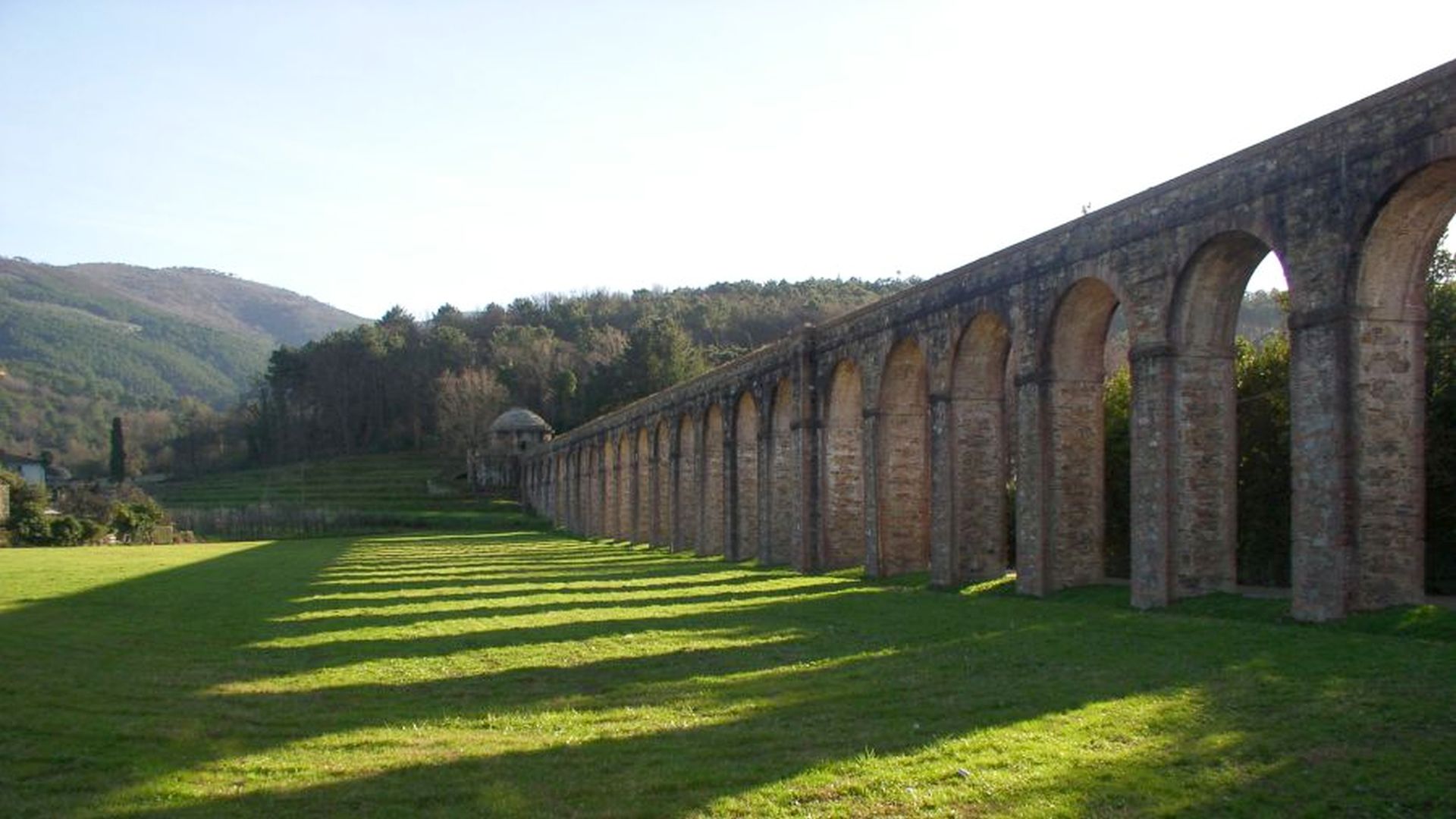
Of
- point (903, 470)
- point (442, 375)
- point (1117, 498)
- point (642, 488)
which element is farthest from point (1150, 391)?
point (442, 375)

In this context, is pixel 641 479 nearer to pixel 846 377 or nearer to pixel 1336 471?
pixel 846 377

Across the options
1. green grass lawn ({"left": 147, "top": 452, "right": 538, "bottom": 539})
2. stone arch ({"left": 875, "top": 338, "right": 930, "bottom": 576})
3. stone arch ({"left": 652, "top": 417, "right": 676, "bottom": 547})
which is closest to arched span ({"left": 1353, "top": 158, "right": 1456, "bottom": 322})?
stone arch ({"left": 875, "top": 338, "right": 930, "bottom": 576})

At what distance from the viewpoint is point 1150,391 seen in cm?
1556

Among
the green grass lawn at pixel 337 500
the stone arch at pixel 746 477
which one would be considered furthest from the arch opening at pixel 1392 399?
the green grass lawn at pixel 337 500

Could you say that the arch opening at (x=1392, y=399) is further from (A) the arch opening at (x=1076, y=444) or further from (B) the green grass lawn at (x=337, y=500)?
(B) the green grass lawn at (x=337, y=500)

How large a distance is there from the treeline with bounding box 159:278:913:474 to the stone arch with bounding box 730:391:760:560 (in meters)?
53.6

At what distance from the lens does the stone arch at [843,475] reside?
86.1 feet

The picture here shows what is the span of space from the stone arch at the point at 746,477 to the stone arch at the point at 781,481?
2.09 m

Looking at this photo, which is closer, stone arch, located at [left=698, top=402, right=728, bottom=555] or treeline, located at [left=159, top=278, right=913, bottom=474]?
stone arch, located at [left=698, top=402, right=728, bottom=555]

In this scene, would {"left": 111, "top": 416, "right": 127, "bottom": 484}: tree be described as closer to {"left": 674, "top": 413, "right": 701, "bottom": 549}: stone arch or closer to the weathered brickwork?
the weathered brickwork

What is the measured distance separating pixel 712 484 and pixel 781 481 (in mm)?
6363

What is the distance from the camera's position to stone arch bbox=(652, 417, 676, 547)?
41125 mm

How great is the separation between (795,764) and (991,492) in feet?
48.0

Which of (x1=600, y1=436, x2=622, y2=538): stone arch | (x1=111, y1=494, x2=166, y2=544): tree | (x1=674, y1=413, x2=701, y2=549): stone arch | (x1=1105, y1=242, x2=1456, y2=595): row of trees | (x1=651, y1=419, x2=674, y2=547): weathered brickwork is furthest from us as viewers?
(x1=111, y1=494, x2=166, y2=544): tree
